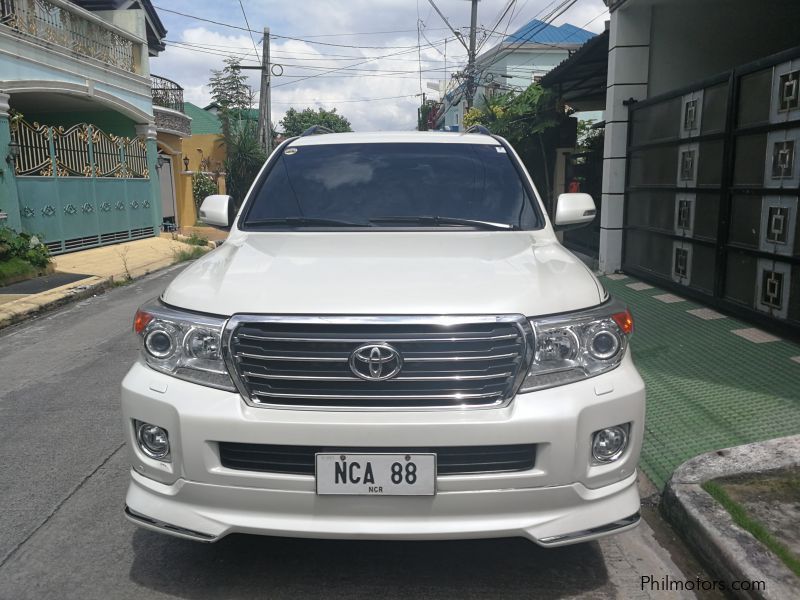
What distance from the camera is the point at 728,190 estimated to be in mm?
6754

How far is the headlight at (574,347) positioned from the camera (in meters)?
2.43

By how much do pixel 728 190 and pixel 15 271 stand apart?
10.1 metres

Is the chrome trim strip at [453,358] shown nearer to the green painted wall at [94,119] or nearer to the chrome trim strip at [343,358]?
the chrome trim strip at [343,358]

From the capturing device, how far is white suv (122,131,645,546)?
7.66 ft

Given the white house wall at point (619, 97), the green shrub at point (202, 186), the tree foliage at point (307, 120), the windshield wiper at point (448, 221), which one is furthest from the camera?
the tree foliage at point (307, 120)

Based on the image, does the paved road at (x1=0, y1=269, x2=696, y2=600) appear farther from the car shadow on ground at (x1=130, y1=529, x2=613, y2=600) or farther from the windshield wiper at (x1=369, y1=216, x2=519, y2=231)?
the windshield wiper at (x1=369, y1=216, x2=519, y2=231)

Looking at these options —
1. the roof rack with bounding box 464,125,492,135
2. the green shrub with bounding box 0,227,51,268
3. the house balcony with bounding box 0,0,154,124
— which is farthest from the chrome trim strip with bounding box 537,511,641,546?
the house balcony with bounding box 0,0,154,124

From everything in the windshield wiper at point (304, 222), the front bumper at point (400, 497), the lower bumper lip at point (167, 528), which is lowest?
Answer: the lower bumper lip at point (167, 528)

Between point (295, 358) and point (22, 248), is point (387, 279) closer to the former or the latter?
point (295, 358)

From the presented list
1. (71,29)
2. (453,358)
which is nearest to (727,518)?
(453,358)

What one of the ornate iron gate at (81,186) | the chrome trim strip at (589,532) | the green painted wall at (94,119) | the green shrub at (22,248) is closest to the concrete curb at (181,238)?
the ornate iron gate at (81,186)

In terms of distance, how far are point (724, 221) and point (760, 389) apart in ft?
8.60

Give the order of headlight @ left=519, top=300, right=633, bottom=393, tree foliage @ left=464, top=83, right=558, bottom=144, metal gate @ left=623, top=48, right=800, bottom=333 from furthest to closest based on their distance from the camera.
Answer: tree foliage @ left=464, top=83, right=558, bottom=144
metal gate @ left=623, top=48, right=800, bottom=333
headlight @ left=519, top=300, right=633, bottom=393

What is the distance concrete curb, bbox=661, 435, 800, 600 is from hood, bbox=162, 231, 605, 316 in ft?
3.59
